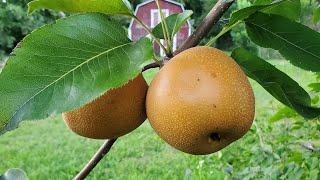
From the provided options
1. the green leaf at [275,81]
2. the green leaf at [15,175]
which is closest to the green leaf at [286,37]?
the green leaf at [275,81]

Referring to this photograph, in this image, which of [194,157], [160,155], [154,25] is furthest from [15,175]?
[160,155]

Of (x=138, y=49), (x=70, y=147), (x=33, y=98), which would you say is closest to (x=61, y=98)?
(x=33, y=98)

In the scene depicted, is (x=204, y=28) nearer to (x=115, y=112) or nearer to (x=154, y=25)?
(x=115, y=112)

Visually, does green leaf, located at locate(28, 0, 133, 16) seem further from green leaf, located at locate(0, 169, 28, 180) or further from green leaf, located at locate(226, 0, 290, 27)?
green leaf, located at locate(0, 169, 28, 180)

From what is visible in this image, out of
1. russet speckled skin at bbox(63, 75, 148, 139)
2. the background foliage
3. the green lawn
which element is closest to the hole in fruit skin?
russet speckled skin at bbox(63, 75, 148, 139)

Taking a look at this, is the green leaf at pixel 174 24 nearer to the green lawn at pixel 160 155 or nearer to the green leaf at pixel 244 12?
the green leaf at pixel 244 12

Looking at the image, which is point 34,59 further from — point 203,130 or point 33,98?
point 203,130
